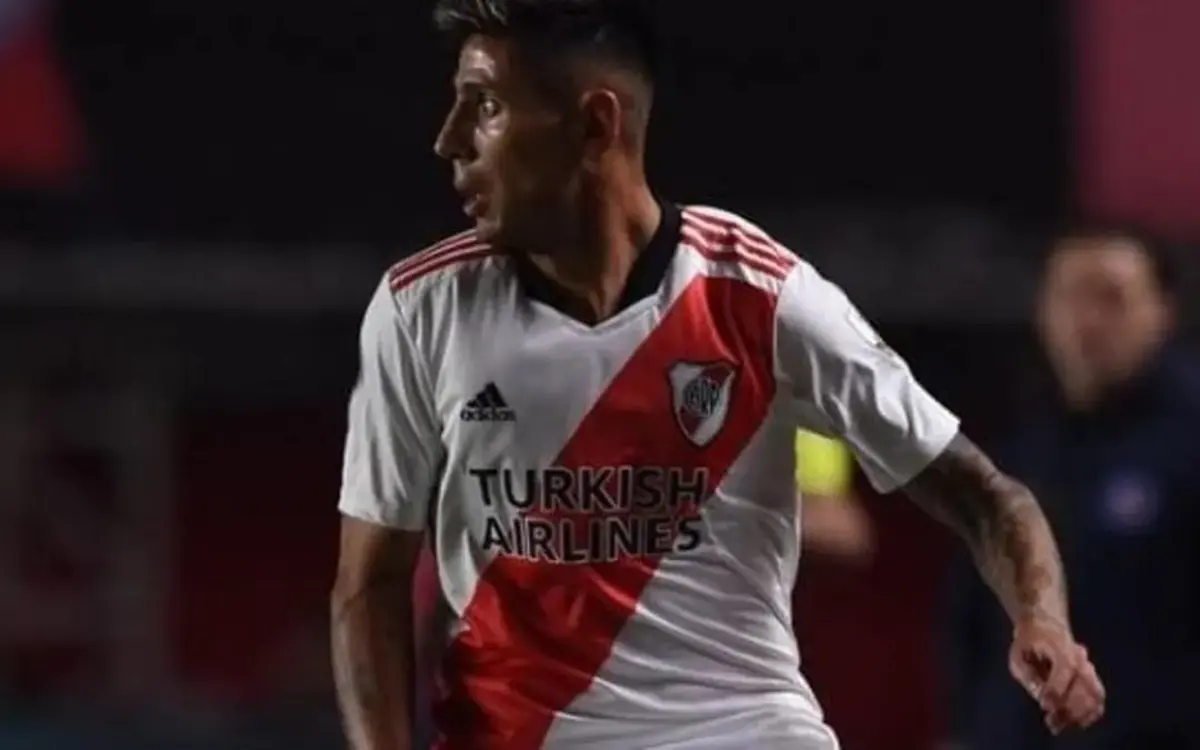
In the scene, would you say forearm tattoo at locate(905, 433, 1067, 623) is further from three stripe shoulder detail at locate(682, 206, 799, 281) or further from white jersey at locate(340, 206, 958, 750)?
three stripe shoulder detail at locate(682, 206, 799, 281)

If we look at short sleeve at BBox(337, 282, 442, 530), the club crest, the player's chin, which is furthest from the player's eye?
the club crest

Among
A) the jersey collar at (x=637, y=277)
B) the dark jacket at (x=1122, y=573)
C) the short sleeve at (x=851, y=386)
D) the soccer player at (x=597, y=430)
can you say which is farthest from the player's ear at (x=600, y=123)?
the dark jacket at (x=1122, y=573)

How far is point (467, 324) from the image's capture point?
3008 mm

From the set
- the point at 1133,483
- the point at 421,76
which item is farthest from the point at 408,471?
the point at 421,76

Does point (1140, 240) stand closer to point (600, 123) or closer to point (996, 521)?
point (996, 521)

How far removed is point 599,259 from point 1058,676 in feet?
2.18

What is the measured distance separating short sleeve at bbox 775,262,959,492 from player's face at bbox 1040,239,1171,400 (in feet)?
A: 4.86

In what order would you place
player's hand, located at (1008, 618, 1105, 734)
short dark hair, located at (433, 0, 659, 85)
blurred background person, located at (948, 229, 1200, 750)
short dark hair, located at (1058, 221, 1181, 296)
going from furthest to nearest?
short dark hair, located at (1058, 221, 1181, 296)
blurred background person, located at (948, 229, 1200, 750)
short dark hair, located at (433, 0, 659, 85)
player's hand, located at (1008, 618, 1105, 734)

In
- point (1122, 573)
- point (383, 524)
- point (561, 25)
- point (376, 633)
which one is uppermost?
point (561, 25)

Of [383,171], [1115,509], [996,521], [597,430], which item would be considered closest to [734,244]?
[597,430]

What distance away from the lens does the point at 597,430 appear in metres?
3.00

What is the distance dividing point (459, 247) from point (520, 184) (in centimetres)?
15

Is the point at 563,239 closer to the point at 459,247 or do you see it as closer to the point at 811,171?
the point at 459,247

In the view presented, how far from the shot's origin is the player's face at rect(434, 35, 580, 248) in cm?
294
